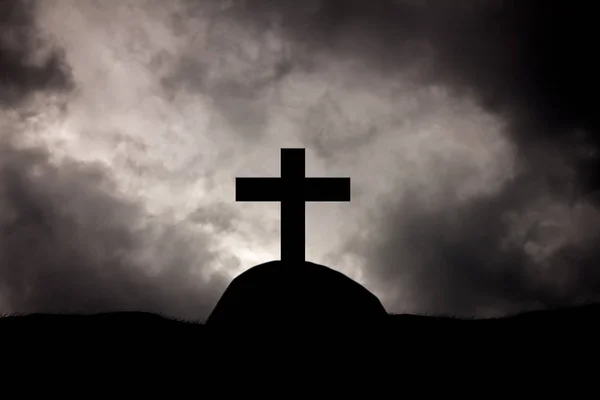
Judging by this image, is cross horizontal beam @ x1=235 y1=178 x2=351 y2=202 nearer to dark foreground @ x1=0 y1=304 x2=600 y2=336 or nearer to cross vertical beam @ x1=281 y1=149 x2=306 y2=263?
cross vertical beam @ x1=281 y1=149 x2=306 y2=263

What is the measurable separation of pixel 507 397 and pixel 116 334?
424 inches

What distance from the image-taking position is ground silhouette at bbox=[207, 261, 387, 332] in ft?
22.9

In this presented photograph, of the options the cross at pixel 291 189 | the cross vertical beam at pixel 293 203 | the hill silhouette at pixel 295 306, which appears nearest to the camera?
the hill silhouette at pixel 295 306

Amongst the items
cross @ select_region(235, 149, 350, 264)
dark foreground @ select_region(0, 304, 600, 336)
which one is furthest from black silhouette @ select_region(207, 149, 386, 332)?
dark foreground @ select_region(0, 304, 600, 336)

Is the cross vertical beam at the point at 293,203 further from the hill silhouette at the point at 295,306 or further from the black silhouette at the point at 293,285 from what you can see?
the hill silhouette at the point at 295,306

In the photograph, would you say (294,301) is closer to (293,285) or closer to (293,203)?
(293,285)

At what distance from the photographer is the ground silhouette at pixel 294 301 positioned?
22.9ft

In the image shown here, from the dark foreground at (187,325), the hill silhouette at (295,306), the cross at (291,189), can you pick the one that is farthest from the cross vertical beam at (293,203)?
the dark foreground at (187,325)

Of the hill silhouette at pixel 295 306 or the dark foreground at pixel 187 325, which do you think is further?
the dark foreground at pixel 187 325

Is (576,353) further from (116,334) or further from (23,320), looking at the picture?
(23,320)

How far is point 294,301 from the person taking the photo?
7.14m

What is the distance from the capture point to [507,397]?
1077 cm

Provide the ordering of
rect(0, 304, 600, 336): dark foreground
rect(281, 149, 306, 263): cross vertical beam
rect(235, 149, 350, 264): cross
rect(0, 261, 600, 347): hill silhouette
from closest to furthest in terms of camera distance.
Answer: rect(0, 261, 600, 347): hill silhouette < rect(281, 149, 306, 263): cross vertical beam < rect(235, 149, 350, 264): cross < rect(0, 304, 600, 336): dark foreground

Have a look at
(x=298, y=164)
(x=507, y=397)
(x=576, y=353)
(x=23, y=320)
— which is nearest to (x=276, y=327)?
(x=298, y=164)
